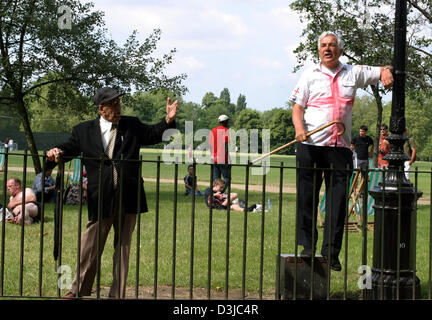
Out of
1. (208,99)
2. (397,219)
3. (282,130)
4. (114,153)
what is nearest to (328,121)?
(397,219)

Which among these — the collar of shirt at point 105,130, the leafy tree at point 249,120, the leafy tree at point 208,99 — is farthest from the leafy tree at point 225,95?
the collar of shirt at point 105,130

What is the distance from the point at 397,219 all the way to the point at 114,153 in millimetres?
2674

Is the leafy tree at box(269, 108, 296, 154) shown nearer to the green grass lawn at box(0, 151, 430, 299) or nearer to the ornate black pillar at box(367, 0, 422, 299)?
the green grass lawn at box(0, 151, 430, 299)

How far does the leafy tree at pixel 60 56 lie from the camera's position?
18172mm

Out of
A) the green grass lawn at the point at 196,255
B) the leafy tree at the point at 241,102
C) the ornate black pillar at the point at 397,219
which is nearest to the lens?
the ornate black pillar at the point at 397,219

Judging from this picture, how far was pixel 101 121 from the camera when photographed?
5.46m

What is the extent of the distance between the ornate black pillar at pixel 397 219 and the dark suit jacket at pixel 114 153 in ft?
6.91

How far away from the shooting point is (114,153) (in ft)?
17.7

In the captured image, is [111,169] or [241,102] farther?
[241,102]

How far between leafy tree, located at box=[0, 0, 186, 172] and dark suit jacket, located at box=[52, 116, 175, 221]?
13.5m

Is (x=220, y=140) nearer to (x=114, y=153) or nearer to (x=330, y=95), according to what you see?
(x=330, y=95)

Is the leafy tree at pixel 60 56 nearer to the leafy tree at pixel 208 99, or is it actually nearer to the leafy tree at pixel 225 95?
the leafy tree at pixel 208 99

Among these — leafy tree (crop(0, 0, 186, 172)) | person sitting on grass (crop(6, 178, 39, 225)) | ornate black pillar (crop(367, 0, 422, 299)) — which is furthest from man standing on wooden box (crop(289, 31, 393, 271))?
leafy tree (crop(0, 0, 186, 172))
